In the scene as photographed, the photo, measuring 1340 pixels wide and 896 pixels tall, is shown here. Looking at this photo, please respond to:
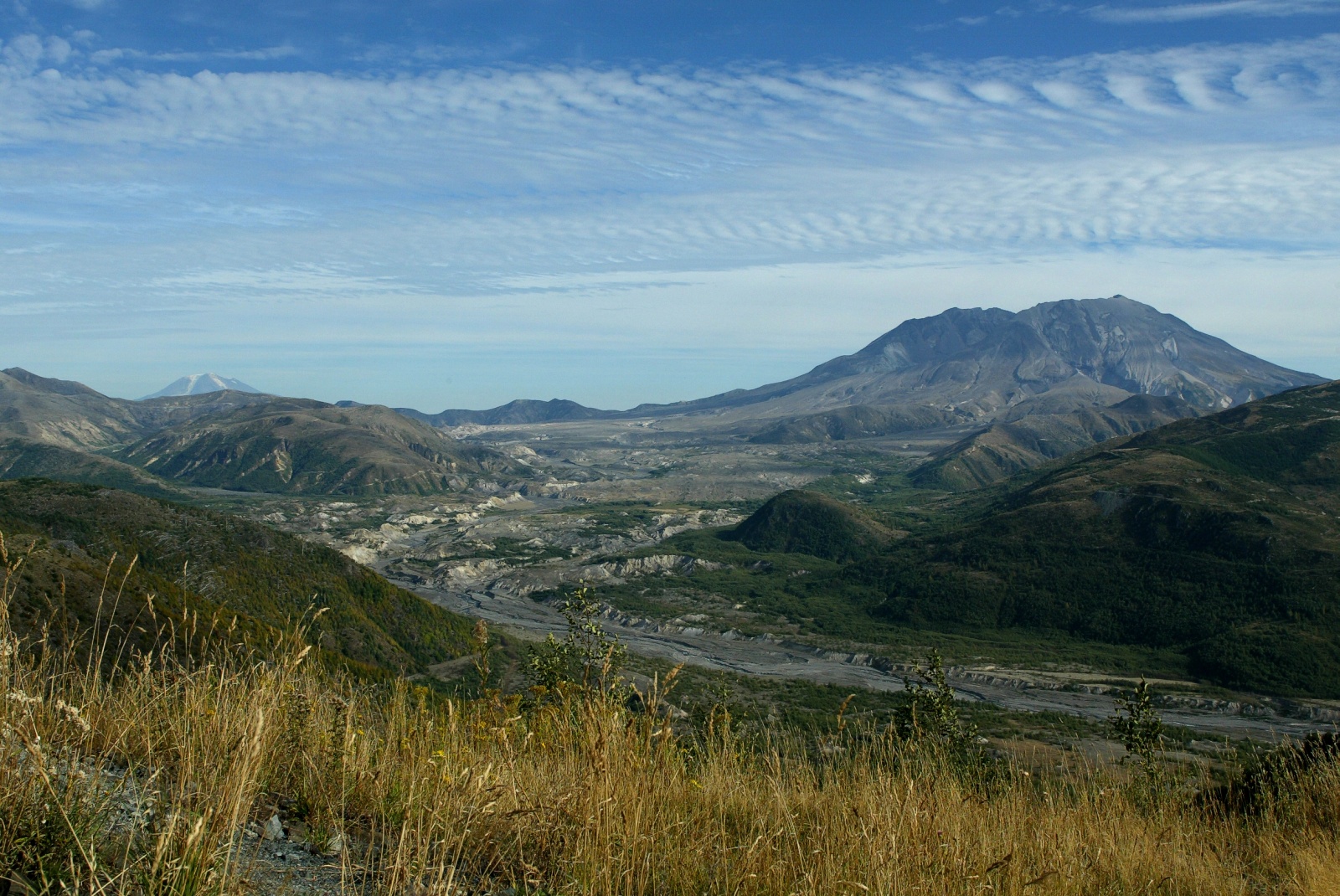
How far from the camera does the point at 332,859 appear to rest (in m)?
4.02

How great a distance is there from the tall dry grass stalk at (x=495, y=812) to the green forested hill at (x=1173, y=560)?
89018 millimetres

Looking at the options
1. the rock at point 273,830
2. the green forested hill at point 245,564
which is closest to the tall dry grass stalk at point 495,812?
the rock at point 273,830

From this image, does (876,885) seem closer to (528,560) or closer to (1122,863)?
(1122,863)

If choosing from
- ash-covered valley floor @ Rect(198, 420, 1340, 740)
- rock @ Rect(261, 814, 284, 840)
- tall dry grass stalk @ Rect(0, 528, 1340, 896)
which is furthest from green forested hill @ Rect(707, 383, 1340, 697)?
rock @ Rect(261, 814, 284, 840)

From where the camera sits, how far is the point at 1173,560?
10106 cm

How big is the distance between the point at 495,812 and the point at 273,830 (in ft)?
3.62

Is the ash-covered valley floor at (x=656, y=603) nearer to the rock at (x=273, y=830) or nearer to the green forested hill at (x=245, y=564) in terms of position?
the green forested hill at (x=245, y=564)

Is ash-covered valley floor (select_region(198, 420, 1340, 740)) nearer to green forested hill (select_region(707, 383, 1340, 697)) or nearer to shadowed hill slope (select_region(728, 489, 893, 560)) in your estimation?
green forested hill (select_region(707, 383, 1340, 697))

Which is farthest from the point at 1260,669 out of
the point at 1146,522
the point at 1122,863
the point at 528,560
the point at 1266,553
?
the point at 528,560

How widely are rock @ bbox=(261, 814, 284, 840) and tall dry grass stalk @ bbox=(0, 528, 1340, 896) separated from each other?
13 centimetres

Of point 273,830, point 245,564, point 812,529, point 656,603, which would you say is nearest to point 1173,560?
point 812,529

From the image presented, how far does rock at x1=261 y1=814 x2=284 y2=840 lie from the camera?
13.5ft

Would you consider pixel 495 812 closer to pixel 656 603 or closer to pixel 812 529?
pixel 656 603

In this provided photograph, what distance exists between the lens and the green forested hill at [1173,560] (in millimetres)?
83875
